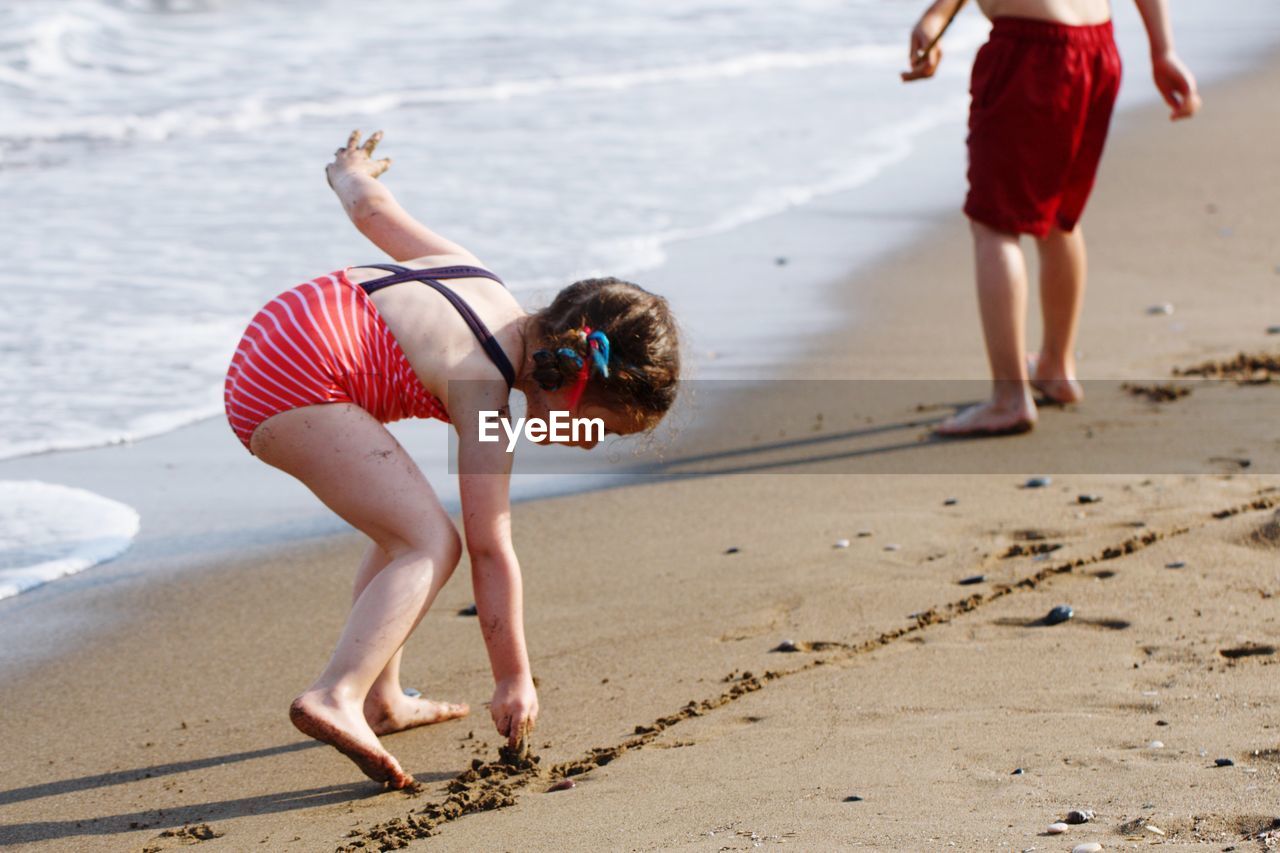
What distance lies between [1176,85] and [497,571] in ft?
10.3

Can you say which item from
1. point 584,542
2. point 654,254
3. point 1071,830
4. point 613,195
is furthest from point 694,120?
point 1071,830

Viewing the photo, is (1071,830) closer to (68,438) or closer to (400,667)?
(400,667)

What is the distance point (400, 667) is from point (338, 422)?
0.76 meters

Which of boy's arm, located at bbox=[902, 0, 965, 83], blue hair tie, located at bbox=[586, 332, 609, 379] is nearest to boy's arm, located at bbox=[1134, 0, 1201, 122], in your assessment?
boy's arm, located at bbox=[902, 0, 965, 83]

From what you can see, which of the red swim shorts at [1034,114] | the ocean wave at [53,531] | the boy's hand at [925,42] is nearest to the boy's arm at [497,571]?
the ocean wave at [53,531]

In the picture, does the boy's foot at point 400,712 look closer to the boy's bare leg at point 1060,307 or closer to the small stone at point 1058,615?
the small stone at point 1058,615

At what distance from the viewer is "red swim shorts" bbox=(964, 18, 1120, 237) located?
4.66 m

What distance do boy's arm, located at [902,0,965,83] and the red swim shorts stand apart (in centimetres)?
16

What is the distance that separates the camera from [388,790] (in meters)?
2.82

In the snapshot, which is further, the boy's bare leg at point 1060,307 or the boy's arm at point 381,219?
the boy's bare leg at point 1060,307

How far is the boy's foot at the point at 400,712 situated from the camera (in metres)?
3.07

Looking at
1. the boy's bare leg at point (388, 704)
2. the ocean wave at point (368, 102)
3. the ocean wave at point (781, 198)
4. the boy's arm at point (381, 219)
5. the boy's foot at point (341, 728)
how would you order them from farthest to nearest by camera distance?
the ocean wave at point (368, 102) → the ocean wave at point (781, 198) → the boy's arm at point (381, 219) → the boy's bare leg at point (388, 704) → the boy's foot at point (341, 728)

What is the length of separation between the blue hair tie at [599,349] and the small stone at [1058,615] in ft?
3.92

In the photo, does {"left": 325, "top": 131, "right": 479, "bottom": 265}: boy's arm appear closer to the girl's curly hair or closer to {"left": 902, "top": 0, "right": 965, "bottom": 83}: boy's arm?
the girl's curly hair
